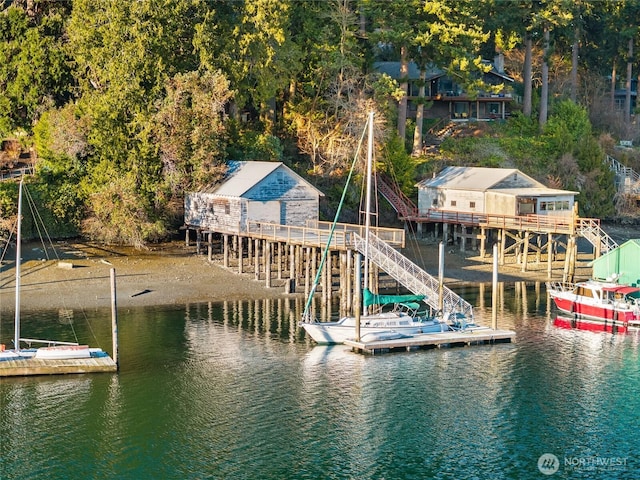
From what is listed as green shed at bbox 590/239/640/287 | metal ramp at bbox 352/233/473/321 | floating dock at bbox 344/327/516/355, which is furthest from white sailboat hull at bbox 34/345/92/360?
green shed at bbox 590/239/640/287

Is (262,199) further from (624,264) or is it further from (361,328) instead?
(624,264)

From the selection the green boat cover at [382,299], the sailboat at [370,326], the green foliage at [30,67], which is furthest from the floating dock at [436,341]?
the green foliage at [30,67]

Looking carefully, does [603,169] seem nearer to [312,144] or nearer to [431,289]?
[312,144]

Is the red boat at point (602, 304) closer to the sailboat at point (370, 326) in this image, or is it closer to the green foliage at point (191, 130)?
the sailboat at point (370, 326)

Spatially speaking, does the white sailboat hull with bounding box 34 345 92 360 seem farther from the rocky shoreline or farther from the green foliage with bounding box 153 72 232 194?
the green foliage with bounding box 153 72 232 194

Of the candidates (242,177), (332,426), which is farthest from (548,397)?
(242,177)
